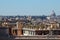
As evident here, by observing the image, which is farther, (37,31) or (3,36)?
(37,31)

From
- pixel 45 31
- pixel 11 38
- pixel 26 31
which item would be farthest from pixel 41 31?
pixel 11 38

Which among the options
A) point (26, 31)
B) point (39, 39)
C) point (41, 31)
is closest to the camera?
point (39, 39)

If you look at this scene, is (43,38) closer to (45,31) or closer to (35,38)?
(35,38)

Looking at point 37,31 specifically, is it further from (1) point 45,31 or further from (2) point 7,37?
(2) point 7,37

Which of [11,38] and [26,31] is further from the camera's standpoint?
[26,31]

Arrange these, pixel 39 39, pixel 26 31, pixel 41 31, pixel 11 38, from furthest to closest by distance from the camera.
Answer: pixel 26 31
pixel 41 31
pixel 39 39
pixel 11 38

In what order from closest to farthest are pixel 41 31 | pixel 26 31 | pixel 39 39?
pixel 39 39
pixel 41 31
pixel 26 31

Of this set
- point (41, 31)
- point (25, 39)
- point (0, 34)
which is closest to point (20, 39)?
point (25, 39)

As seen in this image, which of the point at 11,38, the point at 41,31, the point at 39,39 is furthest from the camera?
the point at 41,31
